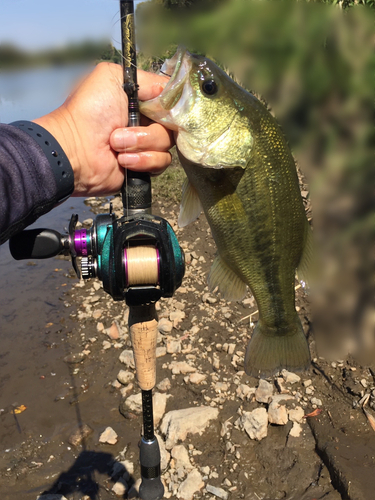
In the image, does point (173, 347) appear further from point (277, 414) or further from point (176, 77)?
point (176, 77)

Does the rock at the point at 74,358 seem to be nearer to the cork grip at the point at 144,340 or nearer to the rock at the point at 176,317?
the rock at the point at 176,317

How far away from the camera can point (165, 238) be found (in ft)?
4.84

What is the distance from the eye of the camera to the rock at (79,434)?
3023 mm

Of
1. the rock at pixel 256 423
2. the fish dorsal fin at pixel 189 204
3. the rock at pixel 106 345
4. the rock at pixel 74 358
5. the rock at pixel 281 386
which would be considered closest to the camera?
the fish dorsal fin at pixel 189 204

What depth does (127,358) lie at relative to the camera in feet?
11.9

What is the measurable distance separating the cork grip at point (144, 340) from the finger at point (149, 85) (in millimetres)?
873

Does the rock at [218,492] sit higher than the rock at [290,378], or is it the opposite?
the rock at [290,378]

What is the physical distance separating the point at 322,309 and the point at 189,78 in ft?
8.92

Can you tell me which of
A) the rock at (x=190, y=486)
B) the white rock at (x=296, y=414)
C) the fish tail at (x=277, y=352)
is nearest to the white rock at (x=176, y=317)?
the white rock at (x=296, y=414)

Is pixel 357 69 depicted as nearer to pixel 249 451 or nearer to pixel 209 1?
pixel 209 1

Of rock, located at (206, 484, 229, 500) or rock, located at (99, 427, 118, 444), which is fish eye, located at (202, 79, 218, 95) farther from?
rock, located at (99, 427, 118, 444)

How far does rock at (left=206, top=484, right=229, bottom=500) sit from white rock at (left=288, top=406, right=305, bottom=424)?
647 millimetres

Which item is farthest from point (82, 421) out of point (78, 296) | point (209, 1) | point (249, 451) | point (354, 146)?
point (354, 146)

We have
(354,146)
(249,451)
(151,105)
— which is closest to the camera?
(151,105)
